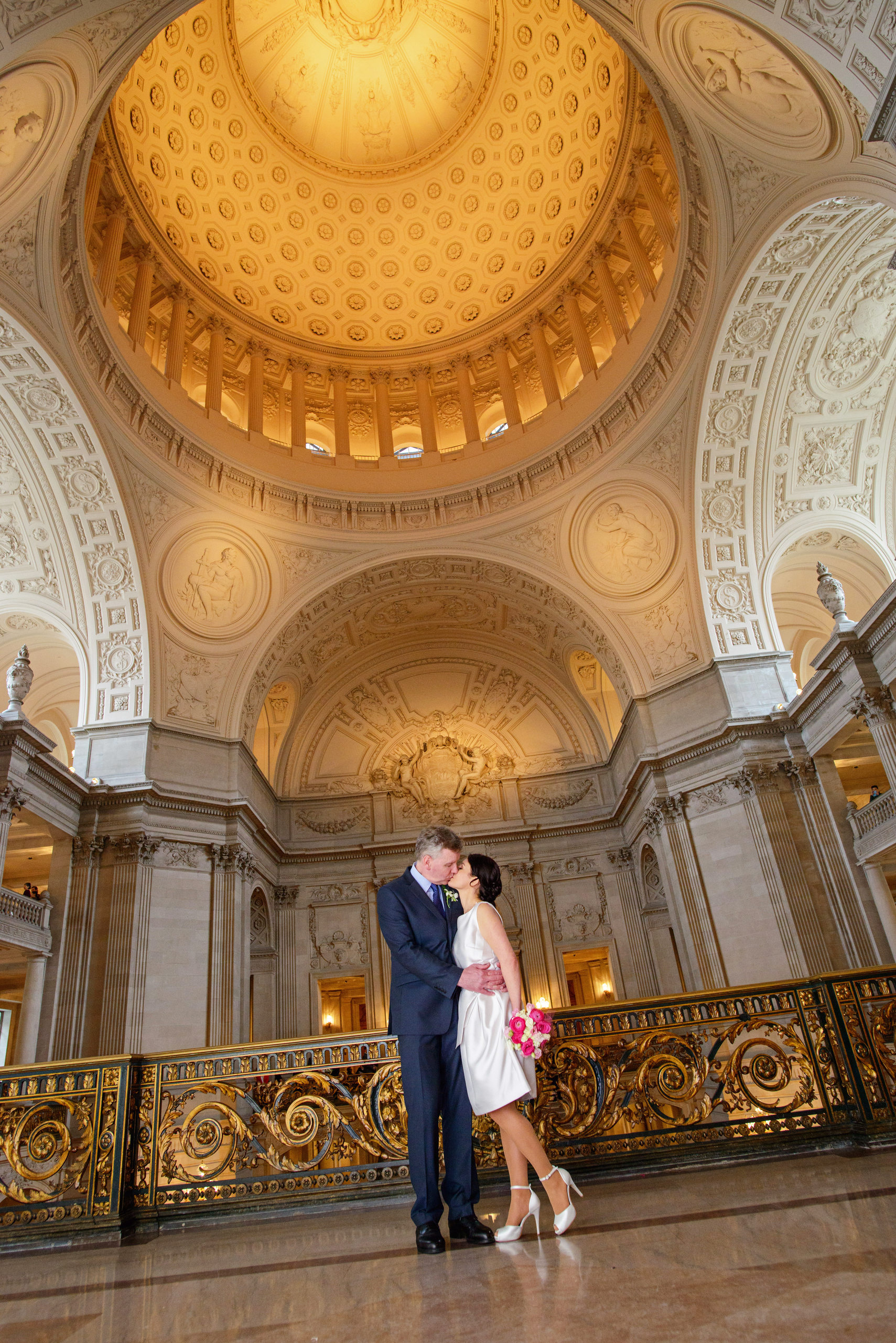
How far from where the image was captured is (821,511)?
1730cm

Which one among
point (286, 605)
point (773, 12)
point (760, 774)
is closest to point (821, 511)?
point (760, 774)

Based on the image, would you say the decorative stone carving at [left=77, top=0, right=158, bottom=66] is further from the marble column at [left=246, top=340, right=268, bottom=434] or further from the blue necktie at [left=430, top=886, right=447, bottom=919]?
the blue necktie at [left=430, top=886, right=447, bottom=919]

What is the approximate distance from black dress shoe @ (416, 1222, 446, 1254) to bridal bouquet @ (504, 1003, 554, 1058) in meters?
0.85

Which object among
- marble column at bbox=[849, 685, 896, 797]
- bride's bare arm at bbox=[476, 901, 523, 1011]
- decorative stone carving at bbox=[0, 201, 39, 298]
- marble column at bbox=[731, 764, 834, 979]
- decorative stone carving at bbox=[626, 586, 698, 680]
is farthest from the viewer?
decorative stone carving at bbox=[626, 586, 698, 680]

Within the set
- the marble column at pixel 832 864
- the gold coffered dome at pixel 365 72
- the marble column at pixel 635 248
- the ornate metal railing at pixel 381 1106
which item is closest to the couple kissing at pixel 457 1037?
the ornate metal railing at pixel 381 1106

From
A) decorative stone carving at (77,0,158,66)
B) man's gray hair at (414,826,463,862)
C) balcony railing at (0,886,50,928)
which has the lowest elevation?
man's gray hair at (414,826,463,862)

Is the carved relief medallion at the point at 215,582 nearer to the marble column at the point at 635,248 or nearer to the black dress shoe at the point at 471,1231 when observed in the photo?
the marble column at the point at 635,248

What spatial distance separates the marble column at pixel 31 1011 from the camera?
13.4 meters

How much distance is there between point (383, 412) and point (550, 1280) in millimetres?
20333

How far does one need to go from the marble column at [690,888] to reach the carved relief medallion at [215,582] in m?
9.97

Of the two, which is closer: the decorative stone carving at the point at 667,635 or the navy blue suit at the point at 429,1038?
the navy blue suit at the point at 429,1038

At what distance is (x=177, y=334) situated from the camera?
18438 mm

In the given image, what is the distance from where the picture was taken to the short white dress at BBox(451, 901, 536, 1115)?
3979mm

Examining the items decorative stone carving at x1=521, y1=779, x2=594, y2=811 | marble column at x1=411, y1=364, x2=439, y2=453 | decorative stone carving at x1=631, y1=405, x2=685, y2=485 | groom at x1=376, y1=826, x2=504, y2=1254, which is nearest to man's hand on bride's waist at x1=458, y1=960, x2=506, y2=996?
groom at x1=376, y1=826, x2=504, y2=1254
